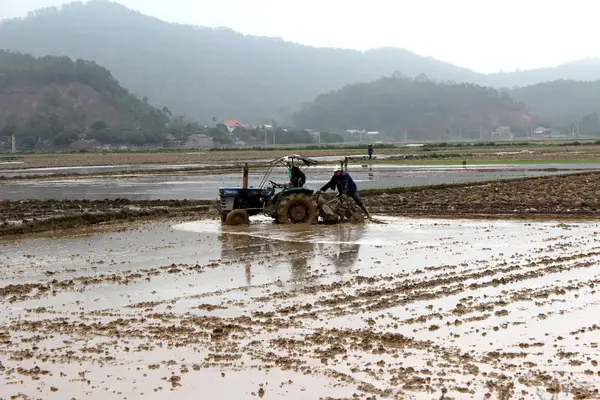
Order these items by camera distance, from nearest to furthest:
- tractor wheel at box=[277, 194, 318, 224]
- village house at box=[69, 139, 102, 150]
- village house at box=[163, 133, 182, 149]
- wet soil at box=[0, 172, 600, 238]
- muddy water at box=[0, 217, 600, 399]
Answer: muddy water at box=[0, 217, 600, 399] < tractor wheel at box=[277, 194, 318, 224] < wet soil at box=[0, 172, 600, 238] < village house at box=[69, 139, 102, 150] < village house at box=[163, 133, 182, 149]

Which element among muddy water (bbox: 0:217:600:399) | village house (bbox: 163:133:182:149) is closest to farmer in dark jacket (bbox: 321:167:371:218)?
muddy water (bbox: 0:217:600:399)

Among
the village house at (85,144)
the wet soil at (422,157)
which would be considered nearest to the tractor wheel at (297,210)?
the wet soil at (422,157)

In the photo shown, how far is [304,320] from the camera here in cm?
952

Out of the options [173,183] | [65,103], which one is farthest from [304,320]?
[65,103]

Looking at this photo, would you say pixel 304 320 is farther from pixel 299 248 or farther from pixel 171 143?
pixel 171 143

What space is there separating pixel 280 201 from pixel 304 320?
9.57 m

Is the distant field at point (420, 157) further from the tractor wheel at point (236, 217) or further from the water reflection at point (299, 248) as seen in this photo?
the water reflection at point (299, 248)

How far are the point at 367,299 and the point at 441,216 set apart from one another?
431 inches

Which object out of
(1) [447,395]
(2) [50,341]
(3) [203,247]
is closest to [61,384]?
(2) [50,341]

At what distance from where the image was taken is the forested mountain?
149 m

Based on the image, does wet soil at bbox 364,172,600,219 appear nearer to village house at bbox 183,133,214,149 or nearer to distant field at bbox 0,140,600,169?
distant field at bbox 0,140,600,169

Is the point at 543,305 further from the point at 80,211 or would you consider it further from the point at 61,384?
the point at 80,211

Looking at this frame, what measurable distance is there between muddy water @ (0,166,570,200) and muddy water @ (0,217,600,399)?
14866 mm

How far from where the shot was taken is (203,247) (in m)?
16.2
